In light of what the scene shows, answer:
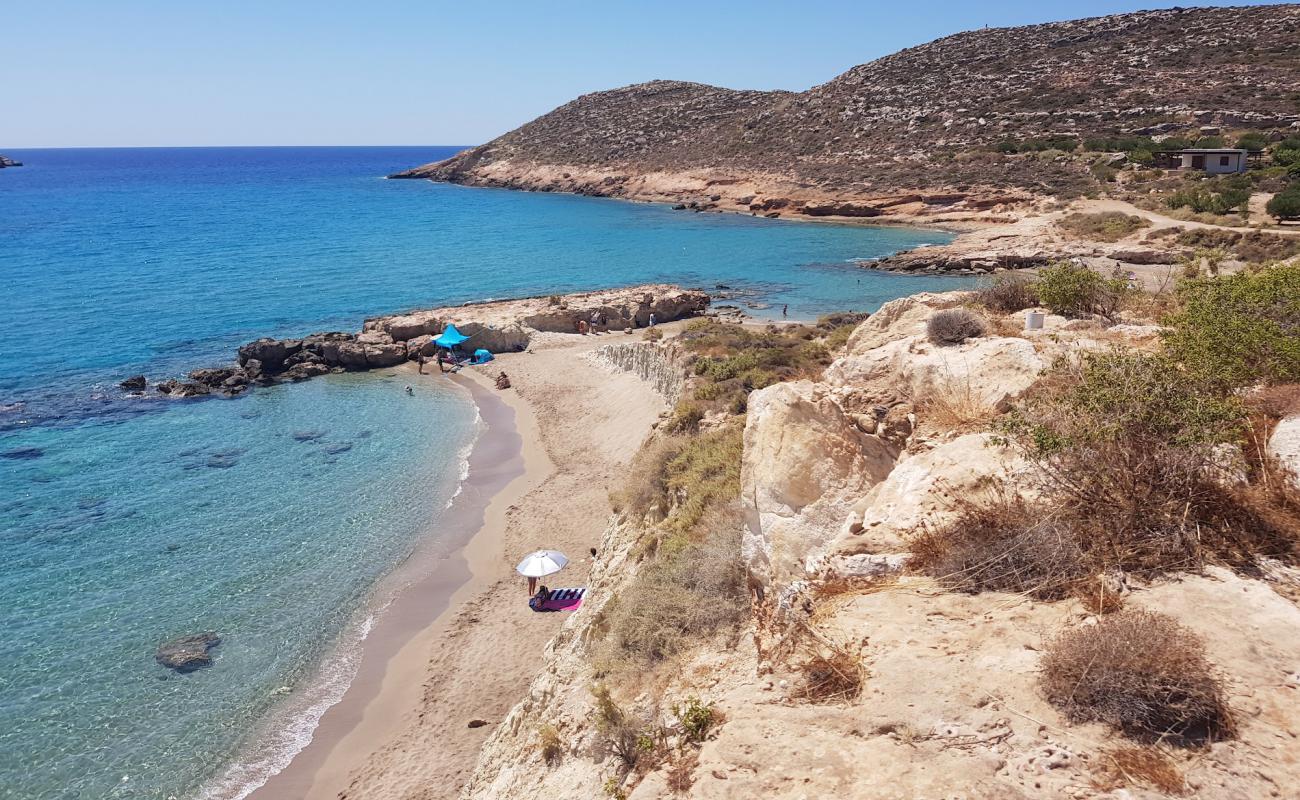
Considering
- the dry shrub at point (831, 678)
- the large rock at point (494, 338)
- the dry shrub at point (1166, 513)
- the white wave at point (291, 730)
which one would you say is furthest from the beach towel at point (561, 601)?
the large rock at point (494, 338)

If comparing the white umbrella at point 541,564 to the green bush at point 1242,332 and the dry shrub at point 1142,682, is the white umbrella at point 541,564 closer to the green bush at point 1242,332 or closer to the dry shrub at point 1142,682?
the green bush at point 1242,332

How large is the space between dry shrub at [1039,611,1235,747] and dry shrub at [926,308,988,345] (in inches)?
207

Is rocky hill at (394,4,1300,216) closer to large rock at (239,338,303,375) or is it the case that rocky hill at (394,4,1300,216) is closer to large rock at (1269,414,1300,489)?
large rock at (239,338,303,375)

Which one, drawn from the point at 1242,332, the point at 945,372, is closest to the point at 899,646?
the point at 945,372

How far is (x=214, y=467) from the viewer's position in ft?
71.4

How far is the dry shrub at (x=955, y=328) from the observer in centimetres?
902

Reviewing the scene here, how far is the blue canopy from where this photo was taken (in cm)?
3272

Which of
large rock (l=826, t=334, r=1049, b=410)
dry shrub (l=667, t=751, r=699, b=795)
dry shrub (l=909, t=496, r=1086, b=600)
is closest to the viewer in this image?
dry shrub (l=667, t=751, r=699, b=795)

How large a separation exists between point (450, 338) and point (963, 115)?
198ft

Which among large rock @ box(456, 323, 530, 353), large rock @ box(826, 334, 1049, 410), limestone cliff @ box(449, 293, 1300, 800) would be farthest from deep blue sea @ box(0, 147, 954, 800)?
large rock @ box(826, 334, 1049, 410)

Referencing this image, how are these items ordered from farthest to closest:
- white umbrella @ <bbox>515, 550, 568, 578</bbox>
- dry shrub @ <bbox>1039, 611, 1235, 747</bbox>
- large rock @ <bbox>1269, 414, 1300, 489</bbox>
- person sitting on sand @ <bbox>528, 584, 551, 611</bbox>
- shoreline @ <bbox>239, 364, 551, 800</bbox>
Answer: white umbrella @ <bbox>515, 550, 568, 578</bbox> → person sitting on sand @ <bbox>528, 584, 551, 611</bbox> → shoreline @ <bbox>239, 364, 551, 800</bbox> → large rock @ <bbox>1269, 414, 1300, 489</bbox> → dry shrub @ <bbox>1039, 611, 1235, 747</bbox>

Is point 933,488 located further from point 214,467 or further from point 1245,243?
point 1245,243

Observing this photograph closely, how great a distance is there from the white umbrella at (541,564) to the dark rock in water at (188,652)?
18.6ft

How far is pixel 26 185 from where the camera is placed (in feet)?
433
